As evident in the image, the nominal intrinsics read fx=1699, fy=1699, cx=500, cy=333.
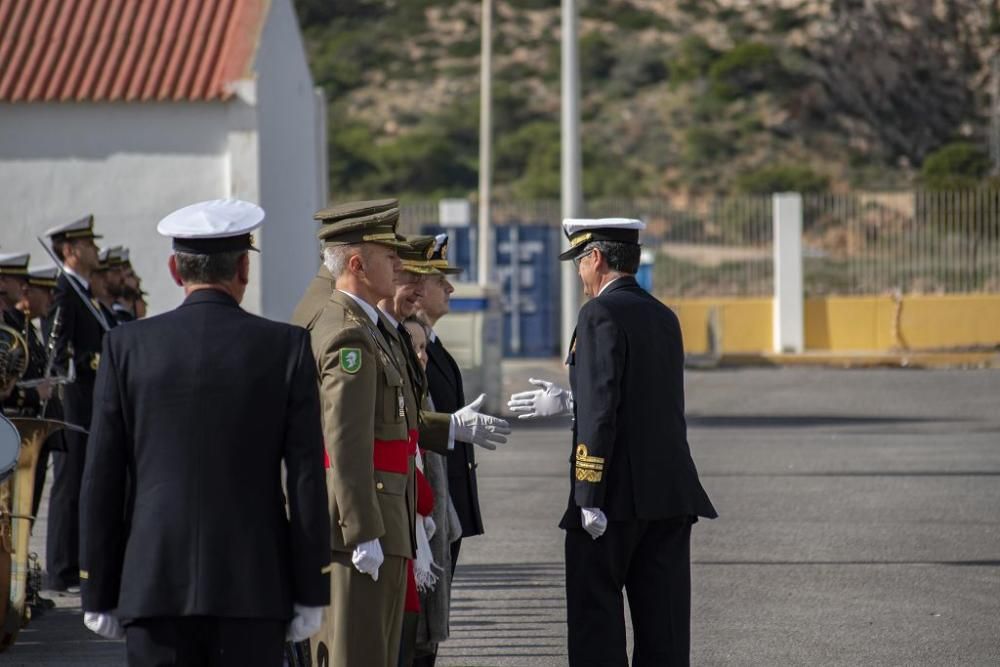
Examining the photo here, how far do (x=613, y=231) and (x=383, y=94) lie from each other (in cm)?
6761

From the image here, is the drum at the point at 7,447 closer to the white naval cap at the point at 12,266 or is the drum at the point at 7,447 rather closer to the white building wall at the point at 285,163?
the white naval cap at the point at 12,266

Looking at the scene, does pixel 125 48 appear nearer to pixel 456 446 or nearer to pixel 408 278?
pixel 408 278

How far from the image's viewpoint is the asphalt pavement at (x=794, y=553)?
789 cm

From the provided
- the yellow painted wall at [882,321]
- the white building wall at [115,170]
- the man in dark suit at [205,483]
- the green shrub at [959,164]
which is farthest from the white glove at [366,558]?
the green shrub at [959,164]

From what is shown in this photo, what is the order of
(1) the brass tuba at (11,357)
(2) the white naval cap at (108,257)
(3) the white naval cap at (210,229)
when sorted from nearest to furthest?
(3) the white naval cap at (210,229) < (1) the brass tuba at (11,357) < (2) the white naval cap at (108,257)

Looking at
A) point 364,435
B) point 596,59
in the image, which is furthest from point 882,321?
point 596,59

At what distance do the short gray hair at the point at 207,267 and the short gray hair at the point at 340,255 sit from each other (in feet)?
3.12

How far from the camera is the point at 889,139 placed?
59312 millimetres

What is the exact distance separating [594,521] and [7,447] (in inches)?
88.8

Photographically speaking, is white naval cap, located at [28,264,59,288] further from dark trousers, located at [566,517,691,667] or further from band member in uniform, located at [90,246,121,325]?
dark trousers, located at [566,517,691,667]

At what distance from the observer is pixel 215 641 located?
14.6 feet

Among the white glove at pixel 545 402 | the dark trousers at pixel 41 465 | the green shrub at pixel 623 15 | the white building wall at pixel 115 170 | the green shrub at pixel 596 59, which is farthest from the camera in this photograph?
the green shrub at pixel 623 15

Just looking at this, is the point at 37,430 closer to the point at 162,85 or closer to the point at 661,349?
the point at 661,349

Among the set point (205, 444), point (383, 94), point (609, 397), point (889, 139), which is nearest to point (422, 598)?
point (609, 397)
